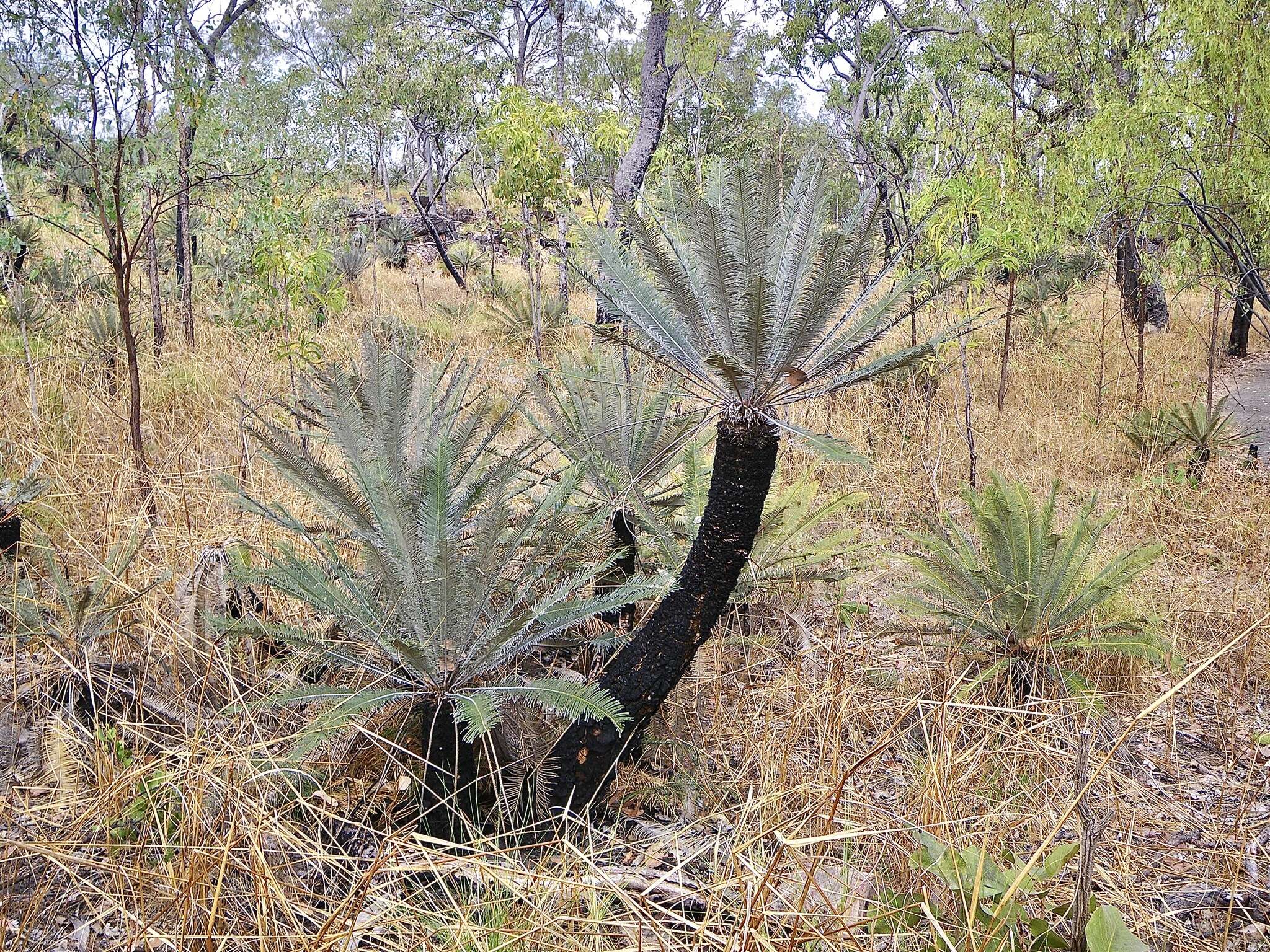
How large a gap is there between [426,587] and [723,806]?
34.1 inches

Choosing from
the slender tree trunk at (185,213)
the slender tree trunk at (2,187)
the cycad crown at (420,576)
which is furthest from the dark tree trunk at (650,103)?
the cycad crown at (420,576)

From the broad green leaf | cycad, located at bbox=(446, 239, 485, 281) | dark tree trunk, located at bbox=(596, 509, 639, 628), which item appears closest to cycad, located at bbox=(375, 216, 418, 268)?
cycad, located at bbox=(446, 239, 485, 281)

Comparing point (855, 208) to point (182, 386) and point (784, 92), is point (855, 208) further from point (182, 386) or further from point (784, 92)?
point (784, 92)

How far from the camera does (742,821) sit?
4.71 feet

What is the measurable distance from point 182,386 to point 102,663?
3.54 meters

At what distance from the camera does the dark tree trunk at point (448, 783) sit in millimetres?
1569

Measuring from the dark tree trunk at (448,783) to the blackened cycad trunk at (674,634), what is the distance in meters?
0.18

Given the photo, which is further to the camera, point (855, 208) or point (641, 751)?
point (641, 751)

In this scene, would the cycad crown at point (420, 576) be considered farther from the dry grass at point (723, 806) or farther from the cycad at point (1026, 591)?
the cycad at point (1026, 591)

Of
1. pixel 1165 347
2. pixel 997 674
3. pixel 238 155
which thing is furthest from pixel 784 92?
pixel 997 674

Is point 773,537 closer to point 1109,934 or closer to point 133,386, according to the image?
point 1109,934

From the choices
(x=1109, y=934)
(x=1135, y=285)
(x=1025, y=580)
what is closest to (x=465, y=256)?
(x=1135, y=285)

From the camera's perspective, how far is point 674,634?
1.64m

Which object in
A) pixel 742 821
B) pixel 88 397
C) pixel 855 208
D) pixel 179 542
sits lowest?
pixel 742 821
